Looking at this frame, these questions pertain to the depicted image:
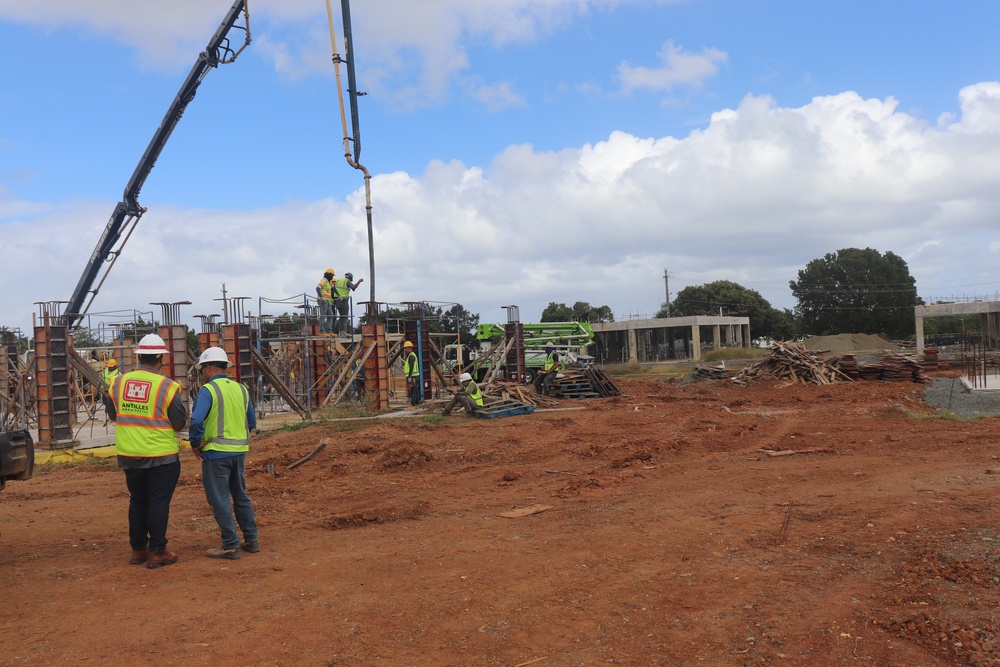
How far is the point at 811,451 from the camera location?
11.9 meters

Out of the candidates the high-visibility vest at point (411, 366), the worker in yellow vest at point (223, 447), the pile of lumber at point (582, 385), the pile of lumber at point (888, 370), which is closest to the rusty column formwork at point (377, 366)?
the high-visibility vest at point (411, 366)

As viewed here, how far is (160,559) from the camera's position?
20.6 ft

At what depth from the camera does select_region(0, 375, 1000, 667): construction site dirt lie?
443 centimetres

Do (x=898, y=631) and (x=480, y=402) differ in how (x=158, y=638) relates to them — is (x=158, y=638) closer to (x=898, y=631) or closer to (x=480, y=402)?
(x=898, y=631)

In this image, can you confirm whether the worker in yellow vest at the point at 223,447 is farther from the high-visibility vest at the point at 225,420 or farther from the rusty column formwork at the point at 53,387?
the rusty column formwork at the point at 53,387

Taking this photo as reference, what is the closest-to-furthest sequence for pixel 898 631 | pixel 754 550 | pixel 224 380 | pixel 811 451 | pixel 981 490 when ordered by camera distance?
pixel 898 631 < pixel 754 550 < pixel 224 380 < pixel 981 490 < pixel 811 451

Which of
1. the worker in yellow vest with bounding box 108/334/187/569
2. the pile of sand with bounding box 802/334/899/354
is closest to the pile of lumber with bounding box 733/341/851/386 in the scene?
the worker in yellow vest with bounding box 108/334/187/569

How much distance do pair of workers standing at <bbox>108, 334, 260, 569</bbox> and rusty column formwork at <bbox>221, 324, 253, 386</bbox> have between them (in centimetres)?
1248

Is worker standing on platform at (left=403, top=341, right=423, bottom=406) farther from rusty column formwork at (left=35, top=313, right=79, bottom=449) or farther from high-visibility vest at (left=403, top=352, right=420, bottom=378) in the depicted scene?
rusty column formwork at (left=35, top=313, right=79, bottom=449)

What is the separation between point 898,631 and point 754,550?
5.78 ft

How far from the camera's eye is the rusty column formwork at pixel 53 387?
1680 centimetres

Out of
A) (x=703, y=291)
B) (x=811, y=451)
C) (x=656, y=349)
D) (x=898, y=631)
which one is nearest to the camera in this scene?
(x=898, y=631)

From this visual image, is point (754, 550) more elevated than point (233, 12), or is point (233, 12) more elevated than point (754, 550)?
point (233, 12)

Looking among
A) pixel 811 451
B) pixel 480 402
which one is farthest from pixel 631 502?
pixel 480 402
